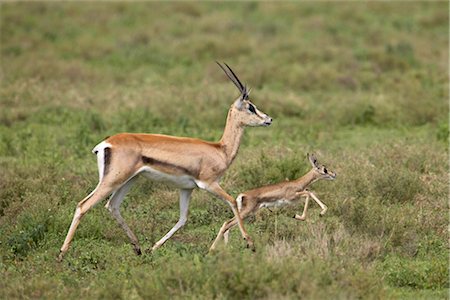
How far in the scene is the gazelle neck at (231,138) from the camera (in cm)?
775

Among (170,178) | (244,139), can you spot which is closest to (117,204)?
(170,178)

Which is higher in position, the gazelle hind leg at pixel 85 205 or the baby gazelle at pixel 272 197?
the gazelle hind leg at pixel 85 205

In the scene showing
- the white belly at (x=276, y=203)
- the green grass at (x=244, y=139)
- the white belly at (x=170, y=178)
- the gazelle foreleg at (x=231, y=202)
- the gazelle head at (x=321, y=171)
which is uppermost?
the white belly at (x=170, y=178)

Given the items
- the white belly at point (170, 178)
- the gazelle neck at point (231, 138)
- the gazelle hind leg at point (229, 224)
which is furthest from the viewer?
the gazelle neck at point (231, 138)

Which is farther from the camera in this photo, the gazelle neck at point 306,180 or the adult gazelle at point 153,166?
the gazelle neck at point 306,180

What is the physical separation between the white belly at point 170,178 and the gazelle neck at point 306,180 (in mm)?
1237

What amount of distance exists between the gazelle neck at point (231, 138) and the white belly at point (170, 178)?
0.40 m

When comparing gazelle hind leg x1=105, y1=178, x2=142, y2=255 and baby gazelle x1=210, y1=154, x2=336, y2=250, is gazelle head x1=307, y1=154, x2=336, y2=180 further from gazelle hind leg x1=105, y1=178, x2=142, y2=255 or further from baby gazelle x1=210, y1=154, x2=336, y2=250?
gazelle hind leg x1=105, y1=178, x2=142, y2=255

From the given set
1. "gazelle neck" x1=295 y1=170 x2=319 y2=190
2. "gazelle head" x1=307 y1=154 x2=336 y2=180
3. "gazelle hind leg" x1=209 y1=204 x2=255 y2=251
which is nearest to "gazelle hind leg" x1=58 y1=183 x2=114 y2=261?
"gazelle hind leg" x1=209 y1=204 x2=255 y2=251

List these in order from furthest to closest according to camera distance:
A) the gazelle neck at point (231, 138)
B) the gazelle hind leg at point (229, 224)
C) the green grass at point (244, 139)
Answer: the gazelle neck at point (231, 138)
the gazelle hind leg at point (229, 224)
the green grass at point (244, 139)

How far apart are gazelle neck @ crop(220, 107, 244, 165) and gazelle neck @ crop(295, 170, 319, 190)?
829mm

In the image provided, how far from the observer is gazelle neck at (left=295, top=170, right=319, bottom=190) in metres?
8.37

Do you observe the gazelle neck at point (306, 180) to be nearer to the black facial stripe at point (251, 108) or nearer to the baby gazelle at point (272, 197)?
the baby gazelle at point (272, 197)

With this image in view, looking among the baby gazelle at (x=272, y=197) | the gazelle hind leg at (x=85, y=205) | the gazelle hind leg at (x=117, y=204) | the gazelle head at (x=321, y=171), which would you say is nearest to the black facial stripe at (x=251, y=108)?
the baby gazelle at (x=272, y=197)
